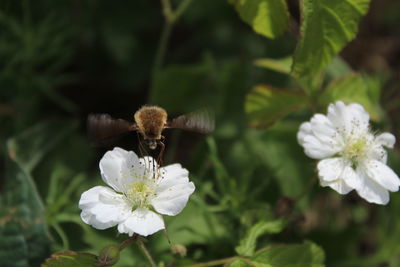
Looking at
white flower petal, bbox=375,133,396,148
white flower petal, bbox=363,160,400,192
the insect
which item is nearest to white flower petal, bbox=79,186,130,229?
the insect

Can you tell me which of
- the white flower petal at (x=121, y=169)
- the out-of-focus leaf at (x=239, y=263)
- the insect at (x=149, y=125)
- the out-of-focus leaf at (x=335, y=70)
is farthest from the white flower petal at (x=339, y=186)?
the out-of-focus leaf at (x=335, y=70)

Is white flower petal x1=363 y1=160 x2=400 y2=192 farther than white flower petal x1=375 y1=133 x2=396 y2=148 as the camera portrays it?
No

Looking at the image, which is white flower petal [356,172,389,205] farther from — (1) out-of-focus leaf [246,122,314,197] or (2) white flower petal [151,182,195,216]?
(1) out-of-focus leaf [246,122,314,197]

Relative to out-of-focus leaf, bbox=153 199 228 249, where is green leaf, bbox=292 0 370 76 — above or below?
above

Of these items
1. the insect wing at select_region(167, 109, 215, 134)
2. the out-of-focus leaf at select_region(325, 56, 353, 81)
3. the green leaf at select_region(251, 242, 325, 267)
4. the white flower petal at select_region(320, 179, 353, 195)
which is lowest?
the green leaf at select_region(251, 242, 325, 267)

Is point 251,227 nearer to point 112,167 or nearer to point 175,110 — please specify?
point 112,167

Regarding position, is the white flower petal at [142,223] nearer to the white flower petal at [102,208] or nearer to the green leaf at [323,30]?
the white flower petal at [102,208]

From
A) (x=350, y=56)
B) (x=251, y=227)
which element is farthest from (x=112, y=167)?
(x=350, y=56)
